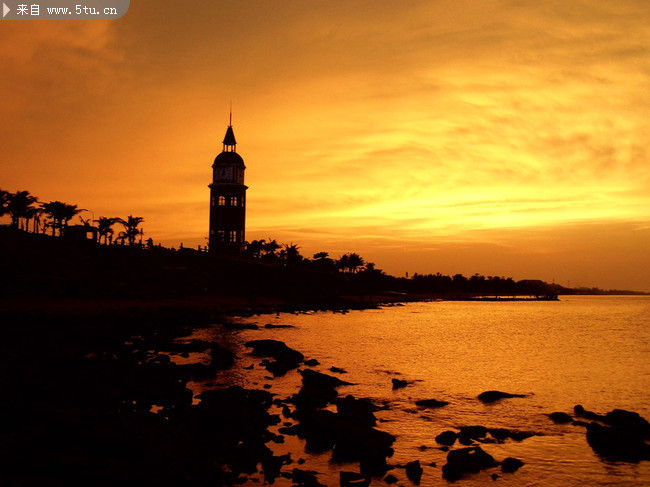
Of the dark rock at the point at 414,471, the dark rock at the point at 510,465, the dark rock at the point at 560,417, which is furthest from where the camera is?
the dark rock at the point at 560,417

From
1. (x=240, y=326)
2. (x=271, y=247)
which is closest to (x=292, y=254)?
(x=271, y=247)

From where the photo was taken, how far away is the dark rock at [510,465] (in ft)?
58.2

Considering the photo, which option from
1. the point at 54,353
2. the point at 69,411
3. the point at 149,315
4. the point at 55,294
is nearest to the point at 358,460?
the point at 69,411

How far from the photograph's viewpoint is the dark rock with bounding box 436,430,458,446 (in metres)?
20.4

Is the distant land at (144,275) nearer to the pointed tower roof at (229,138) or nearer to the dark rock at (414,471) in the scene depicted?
the pointed tower roof at (229,138)

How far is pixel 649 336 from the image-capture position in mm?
77500

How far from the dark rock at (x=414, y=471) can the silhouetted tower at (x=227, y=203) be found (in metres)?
99.1

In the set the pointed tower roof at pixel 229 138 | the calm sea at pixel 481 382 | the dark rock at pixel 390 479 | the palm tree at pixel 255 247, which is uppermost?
the pointed tower roof at pixel 229 138

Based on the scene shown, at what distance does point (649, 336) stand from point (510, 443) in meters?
69.7

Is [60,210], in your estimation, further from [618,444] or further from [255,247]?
[618,444]

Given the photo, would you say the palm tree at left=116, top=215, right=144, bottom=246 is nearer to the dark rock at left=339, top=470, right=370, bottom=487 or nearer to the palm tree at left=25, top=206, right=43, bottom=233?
the palm tree at left=25, top=206, right=43, bottom=233

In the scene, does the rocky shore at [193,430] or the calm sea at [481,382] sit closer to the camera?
the rocky shore at [193,430]

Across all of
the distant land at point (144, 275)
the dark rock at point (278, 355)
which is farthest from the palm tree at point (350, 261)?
the dark rock at point (278, 355)

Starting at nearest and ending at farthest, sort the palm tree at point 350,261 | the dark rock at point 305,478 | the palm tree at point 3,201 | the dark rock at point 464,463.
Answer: the dark rock at point 305,478
the dark rock at point 464,463
the palm tree at point 3,201
the palm tree at point 350,261
